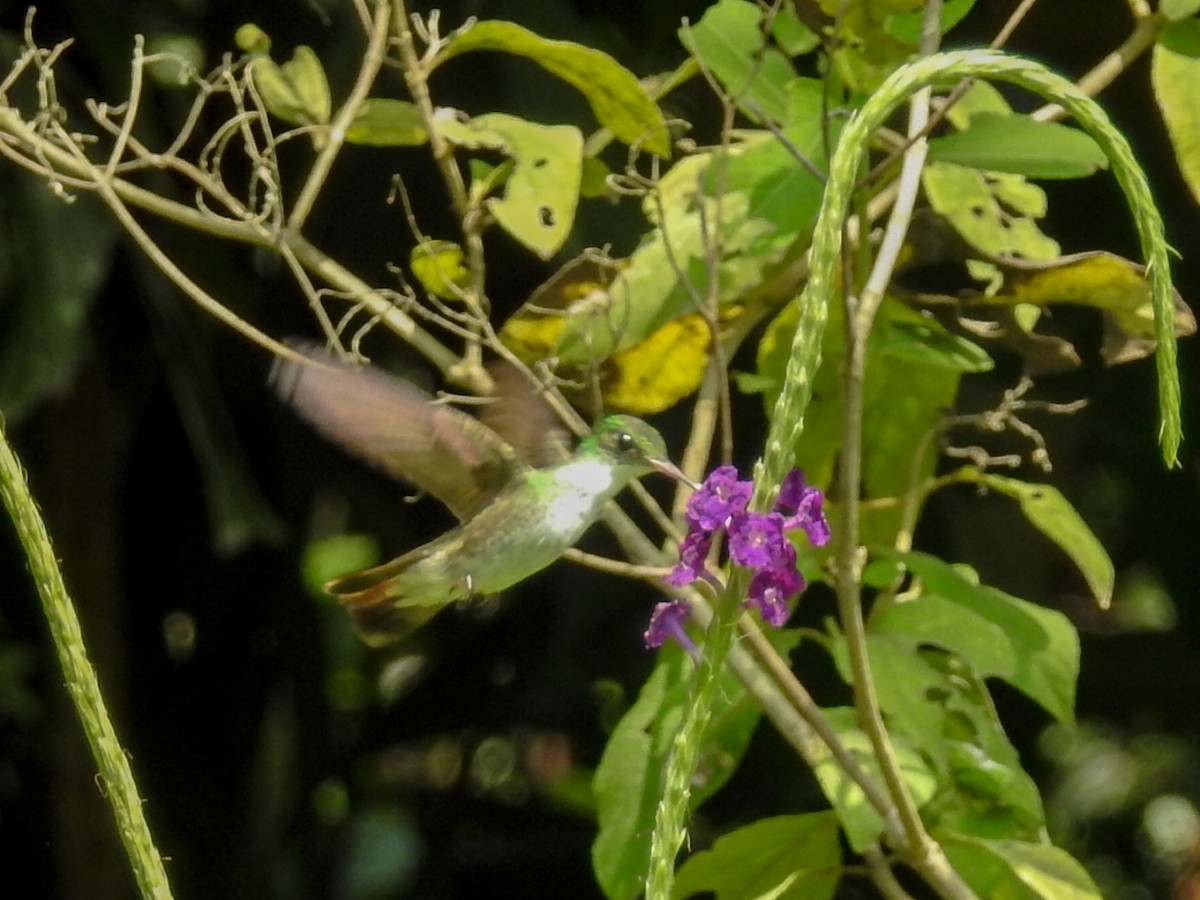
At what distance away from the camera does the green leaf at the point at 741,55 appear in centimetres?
91

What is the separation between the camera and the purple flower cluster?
49cm

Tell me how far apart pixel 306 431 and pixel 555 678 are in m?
0.33

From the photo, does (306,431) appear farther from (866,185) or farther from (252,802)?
(866,185)

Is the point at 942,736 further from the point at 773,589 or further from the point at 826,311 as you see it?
the point at 826,311

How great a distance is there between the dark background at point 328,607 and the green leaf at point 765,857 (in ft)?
1.31

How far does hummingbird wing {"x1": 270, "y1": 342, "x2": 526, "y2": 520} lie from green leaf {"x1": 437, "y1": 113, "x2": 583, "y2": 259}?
0.14 m

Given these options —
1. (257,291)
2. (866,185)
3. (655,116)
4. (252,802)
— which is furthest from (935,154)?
(252,802)

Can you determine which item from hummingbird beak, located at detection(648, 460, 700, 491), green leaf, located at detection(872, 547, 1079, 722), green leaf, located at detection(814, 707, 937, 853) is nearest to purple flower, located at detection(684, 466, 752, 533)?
hummingbird beak, located at detection(648, 460, 700, 491)

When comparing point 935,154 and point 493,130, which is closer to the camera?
point 935,154

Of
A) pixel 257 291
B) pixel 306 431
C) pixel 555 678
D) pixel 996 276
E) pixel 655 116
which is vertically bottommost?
pixel 555 678

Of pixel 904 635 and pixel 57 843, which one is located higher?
pixel 904 635

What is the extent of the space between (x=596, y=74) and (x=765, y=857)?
18.7 inches

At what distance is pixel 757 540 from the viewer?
1.59 ft

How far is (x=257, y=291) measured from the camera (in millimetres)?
1426
